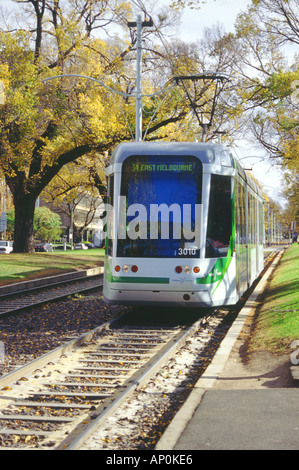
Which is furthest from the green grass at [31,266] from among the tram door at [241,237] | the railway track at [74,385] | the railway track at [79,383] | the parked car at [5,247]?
the parked car at [5,247]

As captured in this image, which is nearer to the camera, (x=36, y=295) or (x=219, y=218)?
(x=219, y=218)

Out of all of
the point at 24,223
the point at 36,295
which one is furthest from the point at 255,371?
the point at 24,223

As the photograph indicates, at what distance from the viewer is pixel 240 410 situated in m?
6.20

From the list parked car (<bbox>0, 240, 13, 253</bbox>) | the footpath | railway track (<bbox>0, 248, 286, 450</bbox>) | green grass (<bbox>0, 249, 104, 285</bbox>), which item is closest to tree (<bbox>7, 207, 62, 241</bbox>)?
parked car (<bbox>0, 240, 13, 253</bbox>)

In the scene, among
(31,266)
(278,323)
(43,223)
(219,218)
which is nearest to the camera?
(278,323)

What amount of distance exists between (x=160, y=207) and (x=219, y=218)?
3.96ft

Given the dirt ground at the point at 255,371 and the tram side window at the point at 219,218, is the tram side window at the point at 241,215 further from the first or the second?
the dirt ground at the point at 255,371

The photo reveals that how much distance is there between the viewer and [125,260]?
12445 mm

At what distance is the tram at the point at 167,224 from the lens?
40.2ft

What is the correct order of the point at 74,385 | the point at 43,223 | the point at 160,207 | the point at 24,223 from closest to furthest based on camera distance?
1. the point at 74,385
2. the point at 160,207
3. the point at 24,223
4. the point at 43,223

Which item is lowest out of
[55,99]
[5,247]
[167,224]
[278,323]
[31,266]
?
[278,323]

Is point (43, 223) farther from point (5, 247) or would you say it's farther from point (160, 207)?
point (160, 207)

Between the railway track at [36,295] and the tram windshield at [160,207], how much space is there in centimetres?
352

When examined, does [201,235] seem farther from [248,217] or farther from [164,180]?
[248,217]
